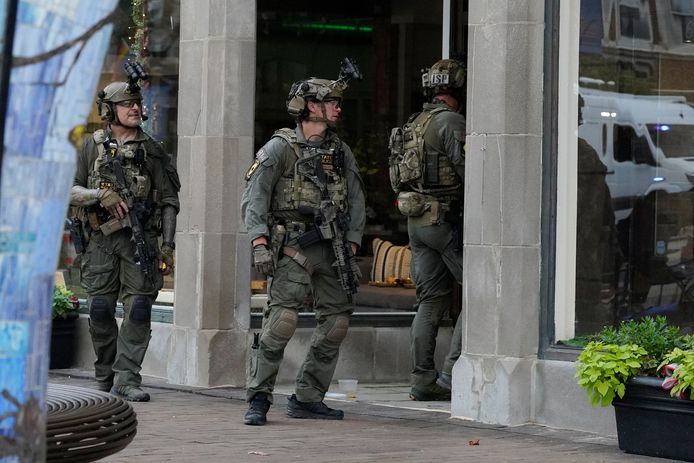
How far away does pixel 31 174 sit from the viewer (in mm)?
2748

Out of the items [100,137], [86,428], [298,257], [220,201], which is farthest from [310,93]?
[86,428]

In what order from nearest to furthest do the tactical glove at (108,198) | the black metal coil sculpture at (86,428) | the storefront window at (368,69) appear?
the black metal coil sculpture at (86,428) → the tactical glove at (108,198) → the storefront window at (368,69)

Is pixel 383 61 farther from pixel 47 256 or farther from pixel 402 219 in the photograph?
pixel 47 256

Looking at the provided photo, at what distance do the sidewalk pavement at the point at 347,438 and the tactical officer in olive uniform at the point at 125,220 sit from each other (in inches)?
21.6

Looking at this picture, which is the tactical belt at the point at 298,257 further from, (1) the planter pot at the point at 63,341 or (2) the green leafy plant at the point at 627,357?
(1) the planter pot at the point at 63,341

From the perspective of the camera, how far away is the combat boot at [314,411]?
894 cm

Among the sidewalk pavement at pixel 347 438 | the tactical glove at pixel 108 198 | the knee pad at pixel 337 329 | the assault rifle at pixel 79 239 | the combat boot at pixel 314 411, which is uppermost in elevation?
the tactical glove at pixel 108 198

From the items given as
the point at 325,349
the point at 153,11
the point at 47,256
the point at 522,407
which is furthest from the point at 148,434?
the point at 47,256

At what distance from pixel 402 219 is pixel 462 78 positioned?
199 cm

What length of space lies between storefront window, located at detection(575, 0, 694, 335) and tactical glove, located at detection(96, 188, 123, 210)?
3.12 metres

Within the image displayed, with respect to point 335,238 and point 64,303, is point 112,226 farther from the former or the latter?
point 64,303

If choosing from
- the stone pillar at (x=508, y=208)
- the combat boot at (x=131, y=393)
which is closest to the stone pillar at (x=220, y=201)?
the combat boot at (x=131, y=393)

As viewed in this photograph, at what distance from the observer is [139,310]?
32.1 ft

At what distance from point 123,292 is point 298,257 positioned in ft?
5.71
